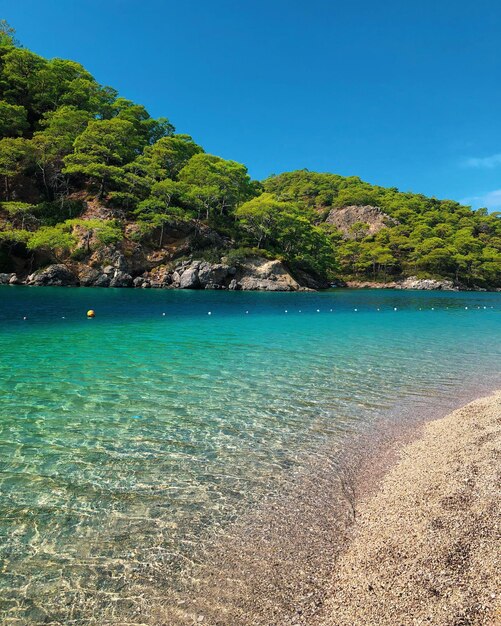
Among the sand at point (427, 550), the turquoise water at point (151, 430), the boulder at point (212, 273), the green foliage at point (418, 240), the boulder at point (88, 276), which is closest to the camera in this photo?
the sand at point (427, 550)

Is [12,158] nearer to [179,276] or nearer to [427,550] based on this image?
[179,276]

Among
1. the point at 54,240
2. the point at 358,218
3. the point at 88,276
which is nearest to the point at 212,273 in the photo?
the point at 88,276

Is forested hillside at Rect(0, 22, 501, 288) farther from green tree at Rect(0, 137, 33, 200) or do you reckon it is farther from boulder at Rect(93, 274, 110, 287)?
boulder at Rect(93, 274, 110, 287)

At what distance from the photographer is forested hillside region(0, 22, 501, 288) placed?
61.0 metres

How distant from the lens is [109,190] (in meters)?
73.0

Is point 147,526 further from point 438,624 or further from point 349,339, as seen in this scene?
point 349,339

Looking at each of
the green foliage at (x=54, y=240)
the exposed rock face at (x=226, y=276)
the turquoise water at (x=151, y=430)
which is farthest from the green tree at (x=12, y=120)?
the turquoise water at (x=151, y=430)

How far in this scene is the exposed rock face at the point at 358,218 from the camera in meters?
136

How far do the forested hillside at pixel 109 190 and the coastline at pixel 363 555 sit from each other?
60625 millimetres

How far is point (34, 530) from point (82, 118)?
8543cm

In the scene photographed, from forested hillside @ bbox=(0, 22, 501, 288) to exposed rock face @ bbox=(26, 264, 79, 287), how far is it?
3561mm

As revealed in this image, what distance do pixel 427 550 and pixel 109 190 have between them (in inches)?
3145

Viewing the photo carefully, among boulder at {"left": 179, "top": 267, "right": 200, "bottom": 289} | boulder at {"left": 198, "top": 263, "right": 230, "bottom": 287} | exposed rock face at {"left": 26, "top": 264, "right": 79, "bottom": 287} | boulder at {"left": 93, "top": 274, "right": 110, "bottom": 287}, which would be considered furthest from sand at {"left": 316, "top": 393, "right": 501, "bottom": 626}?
boulder at {"left": 198, "top": 263, "right": 230, "bottom": 287}

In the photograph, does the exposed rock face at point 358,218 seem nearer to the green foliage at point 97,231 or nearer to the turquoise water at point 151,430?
the green foliage at point 97,231
